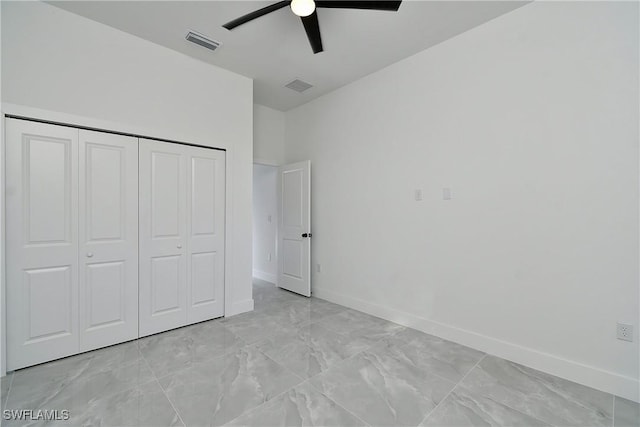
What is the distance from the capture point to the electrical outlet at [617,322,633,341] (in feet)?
6.75

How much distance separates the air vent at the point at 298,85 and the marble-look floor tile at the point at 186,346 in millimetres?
3328

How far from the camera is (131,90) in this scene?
296 centimetres

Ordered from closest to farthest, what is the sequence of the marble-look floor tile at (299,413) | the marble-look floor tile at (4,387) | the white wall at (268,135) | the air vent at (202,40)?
the marble-look floor tile at (299,413) → the marble-look floor tile at (4,387) → the air vent at (202,40) → the white wall at (268,135)

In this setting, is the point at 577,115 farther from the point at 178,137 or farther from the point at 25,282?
the point at 25,282

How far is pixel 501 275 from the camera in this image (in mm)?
2658

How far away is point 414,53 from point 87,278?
418 cm

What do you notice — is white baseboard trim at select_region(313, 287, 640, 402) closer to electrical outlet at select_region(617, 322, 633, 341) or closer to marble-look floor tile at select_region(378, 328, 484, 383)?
marble-look floor tile at select_region(378, 328, 484, 383)

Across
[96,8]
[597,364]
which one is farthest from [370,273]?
[96,8]

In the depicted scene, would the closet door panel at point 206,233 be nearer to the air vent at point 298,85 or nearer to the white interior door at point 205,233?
the white interior door at point 205,233

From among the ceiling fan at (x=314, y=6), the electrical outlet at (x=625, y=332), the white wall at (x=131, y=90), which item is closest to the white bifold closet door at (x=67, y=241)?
the white wall at (x=131, y=90)

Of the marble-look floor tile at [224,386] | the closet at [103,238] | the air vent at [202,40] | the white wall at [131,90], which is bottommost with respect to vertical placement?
the marble-look floor tile at [224,386]

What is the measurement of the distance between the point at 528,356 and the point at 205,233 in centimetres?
354

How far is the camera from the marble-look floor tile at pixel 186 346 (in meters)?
2.49

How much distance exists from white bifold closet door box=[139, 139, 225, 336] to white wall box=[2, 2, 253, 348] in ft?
0.50
